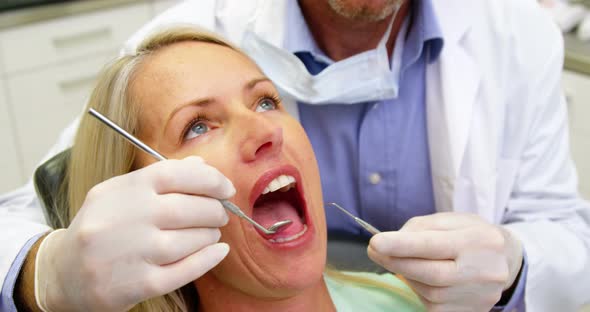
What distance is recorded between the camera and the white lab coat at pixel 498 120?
4.22ft

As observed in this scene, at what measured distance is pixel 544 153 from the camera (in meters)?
1.36

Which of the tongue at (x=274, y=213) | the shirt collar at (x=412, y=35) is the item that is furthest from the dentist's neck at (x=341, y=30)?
the tongue at (x=274, y=213)

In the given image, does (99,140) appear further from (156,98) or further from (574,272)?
(574,272)

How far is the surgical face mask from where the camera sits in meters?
1.28

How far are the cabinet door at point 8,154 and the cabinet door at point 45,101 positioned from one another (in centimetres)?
3

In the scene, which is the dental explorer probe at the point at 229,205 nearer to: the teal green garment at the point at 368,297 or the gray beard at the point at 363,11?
the teal green garment at the point at 368,297

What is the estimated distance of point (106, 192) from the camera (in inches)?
32.8

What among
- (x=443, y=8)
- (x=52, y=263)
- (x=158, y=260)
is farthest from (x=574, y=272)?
(x=52, y=263)

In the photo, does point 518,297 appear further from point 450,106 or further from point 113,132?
point 113,132

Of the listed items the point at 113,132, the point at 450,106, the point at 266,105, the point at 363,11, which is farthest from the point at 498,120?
the point at 113,132

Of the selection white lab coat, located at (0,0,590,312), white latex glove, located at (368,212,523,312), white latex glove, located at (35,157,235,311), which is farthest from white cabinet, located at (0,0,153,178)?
white latex glove, located at (368,212,523,312)

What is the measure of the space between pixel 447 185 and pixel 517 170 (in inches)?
7.0

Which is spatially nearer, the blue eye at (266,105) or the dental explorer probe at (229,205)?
the dental explorer probe at (229,205)

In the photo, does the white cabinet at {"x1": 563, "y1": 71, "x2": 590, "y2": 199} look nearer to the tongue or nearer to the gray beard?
the gray beard
